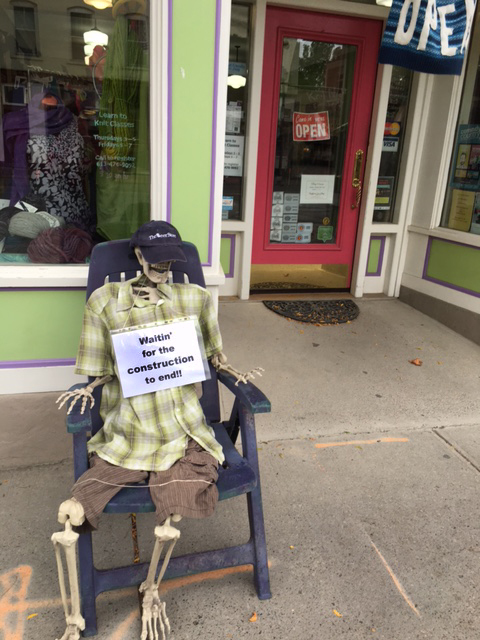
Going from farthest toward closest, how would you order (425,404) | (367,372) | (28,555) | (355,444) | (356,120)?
(356,120), (367,372), (425,404), (355,444), (28,555)

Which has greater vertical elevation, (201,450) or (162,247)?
(162,247)

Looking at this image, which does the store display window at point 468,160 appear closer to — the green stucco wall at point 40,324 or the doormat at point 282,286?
the doormat at point 282,286

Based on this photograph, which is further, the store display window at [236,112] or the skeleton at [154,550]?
the store display window at [236,112]

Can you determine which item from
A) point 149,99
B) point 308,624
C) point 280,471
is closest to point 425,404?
point 280,471

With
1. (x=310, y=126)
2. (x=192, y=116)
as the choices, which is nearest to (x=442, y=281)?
(x=310, y=126)

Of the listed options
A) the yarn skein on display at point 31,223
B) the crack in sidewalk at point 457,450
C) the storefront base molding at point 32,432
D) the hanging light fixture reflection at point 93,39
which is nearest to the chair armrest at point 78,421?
the storefront base molding at point 32,432

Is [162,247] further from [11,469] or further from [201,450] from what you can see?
[11,469]

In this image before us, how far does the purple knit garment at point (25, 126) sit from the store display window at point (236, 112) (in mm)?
1745

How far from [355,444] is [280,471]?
519mm

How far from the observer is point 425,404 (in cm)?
347

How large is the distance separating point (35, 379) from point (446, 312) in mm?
3416

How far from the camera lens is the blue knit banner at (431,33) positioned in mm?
3459

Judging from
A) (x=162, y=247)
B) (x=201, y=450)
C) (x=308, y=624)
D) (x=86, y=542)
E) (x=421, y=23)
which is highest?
(x=421, y=23)

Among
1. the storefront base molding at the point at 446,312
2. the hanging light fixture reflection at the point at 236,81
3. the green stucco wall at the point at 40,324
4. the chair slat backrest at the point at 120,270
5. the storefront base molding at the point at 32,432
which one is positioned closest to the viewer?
the chair slat backrest at the point at 120,270
